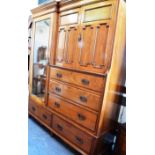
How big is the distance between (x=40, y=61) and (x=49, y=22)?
66cm

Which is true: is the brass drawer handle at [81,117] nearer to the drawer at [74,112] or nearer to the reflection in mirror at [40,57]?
the drawer at [74,112]

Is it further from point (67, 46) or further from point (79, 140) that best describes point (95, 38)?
point (79, 140)

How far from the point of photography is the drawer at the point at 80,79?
140 centimetres

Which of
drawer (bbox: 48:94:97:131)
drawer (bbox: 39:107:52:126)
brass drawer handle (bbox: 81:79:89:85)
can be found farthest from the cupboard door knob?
brass drawer handle (bbox: 81:79:89:85)

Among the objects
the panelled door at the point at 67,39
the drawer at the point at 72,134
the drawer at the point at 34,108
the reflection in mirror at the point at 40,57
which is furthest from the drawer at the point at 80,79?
the drawer at the point at 34,108

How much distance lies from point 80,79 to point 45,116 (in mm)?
967

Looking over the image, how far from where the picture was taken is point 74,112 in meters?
1.67

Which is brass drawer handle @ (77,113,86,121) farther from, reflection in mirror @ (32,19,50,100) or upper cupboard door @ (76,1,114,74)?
reflection in mirror @ (32,19,50,100)

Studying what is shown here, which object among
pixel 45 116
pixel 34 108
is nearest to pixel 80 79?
pixel 45 116

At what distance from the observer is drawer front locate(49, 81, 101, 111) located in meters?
1.45
